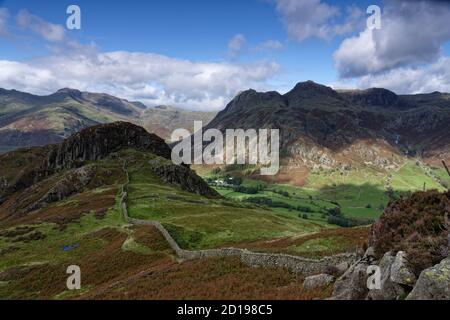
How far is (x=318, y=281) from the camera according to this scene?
114 ft

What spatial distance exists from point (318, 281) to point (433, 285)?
1272cm

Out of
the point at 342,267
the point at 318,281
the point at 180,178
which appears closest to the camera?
the point at 318,281

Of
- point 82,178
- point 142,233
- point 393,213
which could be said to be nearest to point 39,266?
point 142,233

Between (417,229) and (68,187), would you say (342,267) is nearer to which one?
(417,229)

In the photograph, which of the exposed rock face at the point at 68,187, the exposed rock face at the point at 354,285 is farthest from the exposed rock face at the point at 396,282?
the exposed rock face at the point at 68,187

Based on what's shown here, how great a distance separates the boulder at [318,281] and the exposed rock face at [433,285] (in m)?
11.1

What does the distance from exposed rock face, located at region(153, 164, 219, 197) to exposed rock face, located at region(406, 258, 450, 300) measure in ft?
486

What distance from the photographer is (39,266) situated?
74.9m

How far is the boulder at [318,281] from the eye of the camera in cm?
3434

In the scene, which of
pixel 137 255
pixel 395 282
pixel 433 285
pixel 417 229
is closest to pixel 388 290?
pixel 395 282

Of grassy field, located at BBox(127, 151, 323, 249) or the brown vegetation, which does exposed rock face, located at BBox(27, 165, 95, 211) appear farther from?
Result: the brown vegetation

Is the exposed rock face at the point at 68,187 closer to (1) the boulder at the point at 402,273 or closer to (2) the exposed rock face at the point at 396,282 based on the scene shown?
(2) the exposed rock face at the point at 396,282
